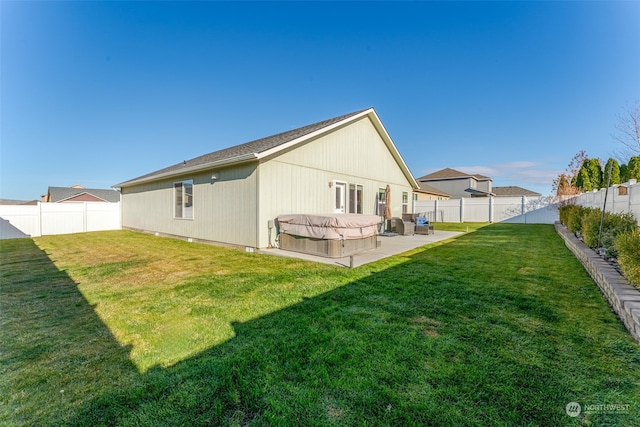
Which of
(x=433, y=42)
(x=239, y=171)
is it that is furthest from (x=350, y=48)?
(x=239, y=171)

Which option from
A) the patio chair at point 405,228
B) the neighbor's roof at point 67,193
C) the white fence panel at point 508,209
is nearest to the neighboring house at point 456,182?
the white fence panel at point 508,209

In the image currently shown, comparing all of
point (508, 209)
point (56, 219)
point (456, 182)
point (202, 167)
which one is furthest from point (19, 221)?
point (456, 182)

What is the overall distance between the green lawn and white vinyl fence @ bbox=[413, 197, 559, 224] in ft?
55.2

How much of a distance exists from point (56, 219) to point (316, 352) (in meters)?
18.8

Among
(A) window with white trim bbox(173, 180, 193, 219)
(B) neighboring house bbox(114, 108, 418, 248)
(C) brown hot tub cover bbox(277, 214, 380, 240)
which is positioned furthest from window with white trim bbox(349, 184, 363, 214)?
(A) window with white trim bbox(173, 180, 193, 219)

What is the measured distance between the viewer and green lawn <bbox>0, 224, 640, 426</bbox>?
186 centimetres

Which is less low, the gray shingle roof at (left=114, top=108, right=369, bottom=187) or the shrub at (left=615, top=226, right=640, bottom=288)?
the gray shingle roof at (left=114, top=108, right=369, bottom=187)

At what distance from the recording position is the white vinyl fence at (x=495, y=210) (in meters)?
18.2

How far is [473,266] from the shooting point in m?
6.00

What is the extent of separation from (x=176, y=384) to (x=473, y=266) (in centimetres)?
597

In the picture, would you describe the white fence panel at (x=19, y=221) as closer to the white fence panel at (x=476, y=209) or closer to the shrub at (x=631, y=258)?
the shrub at (x=631, y=258)

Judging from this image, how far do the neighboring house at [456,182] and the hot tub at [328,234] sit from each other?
89.0 feet

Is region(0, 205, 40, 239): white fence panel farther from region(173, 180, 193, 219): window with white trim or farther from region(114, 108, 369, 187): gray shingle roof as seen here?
Answer: region(173, 180, 193, 219): window with white trim

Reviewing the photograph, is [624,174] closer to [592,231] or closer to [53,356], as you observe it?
[592,231]
